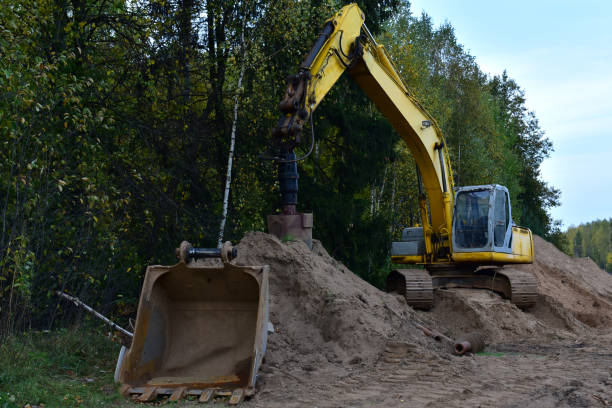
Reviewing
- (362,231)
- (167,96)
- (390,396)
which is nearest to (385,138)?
(362,231)

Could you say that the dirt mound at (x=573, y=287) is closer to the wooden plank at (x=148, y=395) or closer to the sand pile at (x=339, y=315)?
the sand pile at (x=339, y=315)

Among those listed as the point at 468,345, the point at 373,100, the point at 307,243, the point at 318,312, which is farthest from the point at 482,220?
the point at 318,312

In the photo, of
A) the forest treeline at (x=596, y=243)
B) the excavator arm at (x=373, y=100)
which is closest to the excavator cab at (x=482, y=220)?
the excavator arm at (x=373, y=100)

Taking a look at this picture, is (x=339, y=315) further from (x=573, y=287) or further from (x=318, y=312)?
(x=573, y=287)

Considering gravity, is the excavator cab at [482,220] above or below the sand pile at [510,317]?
above

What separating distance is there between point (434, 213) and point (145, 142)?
5.66 meters

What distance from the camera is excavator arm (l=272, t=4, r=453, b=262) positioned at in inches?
332

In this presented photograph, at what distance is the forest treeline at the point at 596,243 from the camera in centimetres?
8319

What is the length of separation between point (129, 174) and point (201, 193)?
1.89m

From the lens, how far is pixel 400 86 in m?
10.9

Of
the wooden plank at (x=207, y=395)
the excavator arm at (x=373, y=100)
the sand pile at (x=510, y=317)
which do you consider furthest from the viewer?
the sand pile at (x=510, y=317)

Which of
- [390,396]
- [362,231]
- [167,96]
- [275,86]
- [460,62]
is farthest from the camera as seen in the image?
[460,62]

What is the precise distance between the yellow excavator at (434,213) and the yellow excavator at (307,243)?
0.06 feet

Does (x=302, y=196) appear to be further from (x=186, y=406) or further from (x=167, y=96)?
(x=186, y=406)
